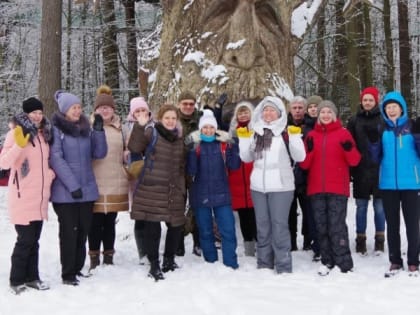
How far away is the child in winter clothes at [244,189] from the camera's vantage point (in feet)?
18.4

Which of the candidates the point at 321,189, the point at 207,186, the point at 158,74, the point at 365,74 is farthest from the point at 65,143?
the point at 365,74

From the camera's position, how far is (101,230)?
5.41m

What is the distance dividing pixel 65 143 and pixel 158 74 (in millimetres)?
3013

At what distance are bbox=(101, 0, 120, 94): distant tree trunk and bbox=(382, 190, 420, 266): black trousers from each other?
38.1 feet

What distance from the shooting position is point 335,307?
3.99 meters

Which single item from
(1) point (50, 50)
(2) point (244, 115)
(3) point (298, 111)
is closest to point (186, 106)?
(2) point (244, 115)

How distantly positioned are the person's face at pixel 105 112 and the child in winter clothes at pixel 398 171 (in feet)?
8.51

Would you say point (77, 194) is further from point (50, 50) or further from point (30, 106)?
point (50, 50)

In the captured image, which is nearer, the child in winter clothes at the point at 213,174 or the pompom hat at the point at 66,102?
the pompom hat at the point at 66,102

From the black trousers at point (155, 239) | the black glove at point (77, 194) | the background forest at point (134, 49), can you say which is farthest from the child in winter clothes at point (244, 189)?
the background forest at point (134, 49)

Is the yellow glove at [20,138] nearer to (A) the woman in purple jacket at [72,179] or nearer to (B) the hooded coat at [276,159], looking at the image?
(A) the woman in purple jacket at [72,179]

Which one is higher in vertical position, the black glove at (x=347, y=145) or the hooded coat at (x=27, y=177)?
the black glove at (x=347, y=145)

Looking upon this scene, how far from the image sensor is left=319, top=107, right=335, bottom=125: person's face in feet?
17.0

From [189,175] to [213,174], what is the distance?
25cm
